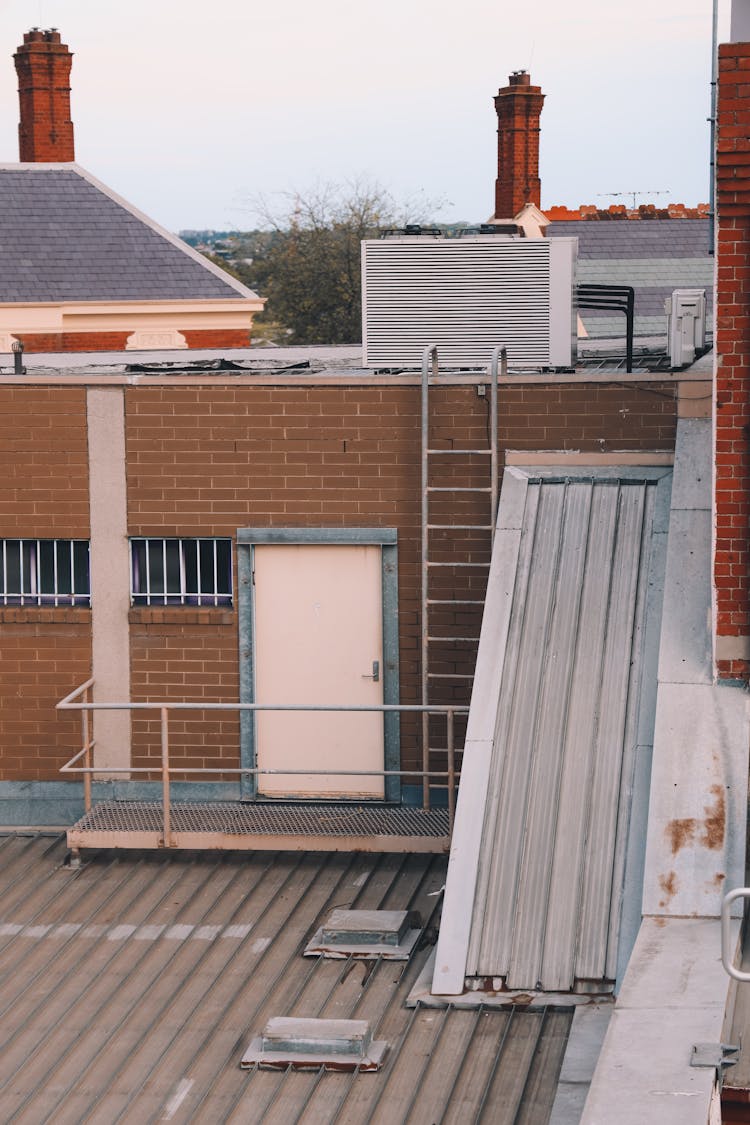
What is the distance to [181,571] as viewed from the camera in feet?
47.1

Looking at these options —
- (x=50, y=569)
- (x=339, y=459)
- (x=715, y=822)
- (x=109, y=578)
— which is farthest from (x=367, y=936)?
(x=50, y=569)

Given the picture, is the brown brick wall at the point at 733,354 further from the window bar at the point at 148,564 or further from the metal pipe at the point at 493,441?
the window bar at the point at 148,564

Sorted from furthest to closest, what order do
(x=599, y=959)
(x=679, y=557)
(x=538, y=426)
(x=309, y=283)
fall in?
1. (x=309, y=283)
2. (x=538, y=426)
3. (x=679, y=557)
4. (x=599, y=959)

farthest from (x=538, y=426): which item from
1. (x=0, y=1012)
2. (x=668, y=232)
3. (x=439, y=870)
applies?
(x=668, y=232)

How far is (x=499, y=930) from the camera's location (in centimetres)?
981

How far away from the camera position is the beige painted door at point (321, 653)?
1400 cm

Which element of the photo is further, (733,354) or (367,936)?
(367,936)

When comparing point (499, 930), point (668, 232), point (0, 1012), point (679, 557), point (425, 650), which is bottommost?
point (0, 1012)

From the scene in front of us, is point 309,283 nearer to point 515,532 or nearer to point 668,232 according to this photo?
point 668,232

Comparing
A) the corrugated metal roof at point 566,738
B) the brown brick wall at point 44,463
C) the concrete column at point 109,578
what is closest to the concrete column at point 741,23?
the corrugated metal roof at point 566,738

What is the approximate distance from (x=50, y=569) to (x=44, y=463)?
94 cm

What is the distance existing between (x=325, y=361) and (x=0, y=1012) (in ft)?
32.7

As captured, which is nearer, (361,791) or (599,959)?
(599,959)

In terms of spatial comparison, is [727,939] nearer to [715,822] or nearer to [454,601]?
[715,822]
